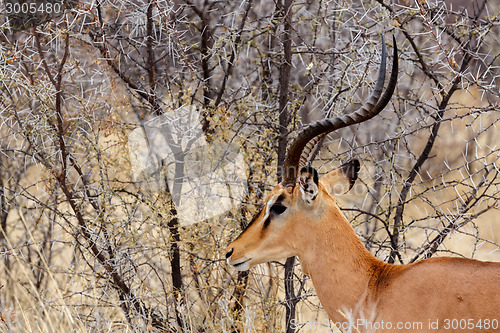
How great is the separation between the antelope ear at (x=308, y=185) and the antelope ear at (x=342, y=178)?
0.48 metres

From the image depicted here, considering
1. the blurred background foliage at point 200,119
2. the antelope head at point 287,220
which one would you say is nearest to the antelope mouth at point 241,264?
the antelope head at point 287,220

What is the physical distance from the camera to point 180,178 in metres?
5.54

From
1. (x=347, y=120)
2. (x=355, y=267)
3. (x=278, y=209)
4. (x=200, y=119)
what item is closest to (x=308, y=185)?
(x=278, y=209)

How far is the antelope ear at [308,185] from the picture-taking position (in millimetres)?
3484

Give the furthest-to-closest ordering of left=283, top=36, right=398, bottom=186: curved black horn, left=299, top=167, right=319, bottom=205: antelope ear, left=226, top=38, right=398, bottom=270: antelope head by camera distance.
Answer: left=226, top=38, right=398, bottom=270: antelope head < left=299, top=167, right=319, bottom=205: antelope ear < left=283, top=36, right=398, bottom=186: curved black horn

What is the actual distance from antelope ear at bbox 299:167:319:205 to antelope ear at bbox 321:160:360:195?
48 centimetres

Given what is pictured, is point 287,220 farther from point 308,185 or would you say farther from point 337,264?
point 337,264

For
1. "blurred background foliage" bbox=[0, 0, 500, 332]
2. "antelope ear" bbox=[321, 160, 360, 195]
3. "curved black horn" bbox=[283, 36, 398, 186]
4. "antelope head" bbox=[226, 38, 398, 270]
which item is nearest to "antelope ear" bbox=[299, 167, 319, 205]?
"antelope head" bbox=[226, 38, 398, 270]

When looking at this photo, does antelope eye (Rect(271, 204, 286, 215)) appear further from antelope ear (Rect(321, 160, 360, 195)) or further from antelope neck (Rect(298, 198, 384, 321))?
antelope ear (Rect(321, 160, 360, 195))

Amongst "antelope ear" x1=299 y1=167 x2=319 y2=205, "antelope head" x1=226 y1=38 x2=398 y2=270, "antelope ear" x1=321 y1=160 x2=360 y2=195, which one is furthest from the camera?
"antelope ear" x1=321 y1=160 x2=360 y2=195

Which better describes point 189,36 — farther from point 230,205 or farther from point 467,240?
point 467,240

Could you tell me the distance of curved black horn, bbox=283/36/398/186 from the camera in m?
3.26

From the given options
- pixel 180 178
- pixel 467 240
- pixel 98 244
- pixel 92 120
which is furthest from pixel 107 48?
pixel 467 240

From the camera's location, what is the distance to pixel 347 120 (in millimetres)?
3381
